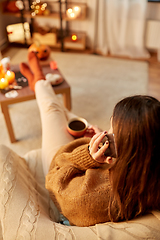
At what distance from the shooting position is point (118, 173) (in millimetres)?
575

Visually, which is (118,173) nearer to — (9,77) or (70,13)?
(9,77)

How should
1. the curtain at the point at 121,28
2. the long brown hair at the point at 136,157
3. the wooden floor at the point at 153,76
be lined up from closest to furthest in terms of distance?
the long brown hair at the point at 136,157, the wooden floor at the point at 153,76, the curtain at the point at 121,28

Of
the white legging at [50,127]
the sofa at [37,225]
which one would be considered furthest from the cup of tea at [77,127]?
the sofa at [37,225]

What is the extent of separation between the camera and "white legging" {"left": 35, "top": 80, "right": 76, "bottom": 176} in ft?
3.33

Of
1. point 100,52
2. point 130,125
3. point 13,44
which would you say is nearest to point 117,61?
point 100,52

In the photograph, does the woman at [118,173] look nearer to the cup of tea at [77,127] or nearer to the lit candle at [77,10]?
the cup of tea at [77,127]

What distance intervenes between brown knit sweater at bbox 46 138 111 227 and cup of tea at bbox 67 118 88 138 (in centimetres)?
24

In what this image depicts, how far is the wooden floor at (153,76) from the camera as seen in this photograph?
2.39m

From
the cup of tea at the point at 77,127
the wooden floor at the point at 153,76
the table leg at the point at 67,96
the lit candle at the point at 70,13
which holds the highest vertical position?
the lit candle at the point at 70,13

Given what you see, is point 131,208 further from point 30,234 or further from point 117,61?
point 117,61

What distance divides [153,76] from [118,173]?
2.36 meters

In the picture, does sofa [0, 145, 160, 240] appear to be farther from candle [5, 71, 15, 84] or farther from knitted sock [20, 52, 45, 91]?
candle [5, 71, 15, 84]

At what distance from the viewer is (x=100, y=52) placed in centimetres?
329

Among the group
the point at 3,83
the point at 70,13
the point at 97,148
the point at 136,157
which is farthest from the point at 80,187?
the point at 70,13
